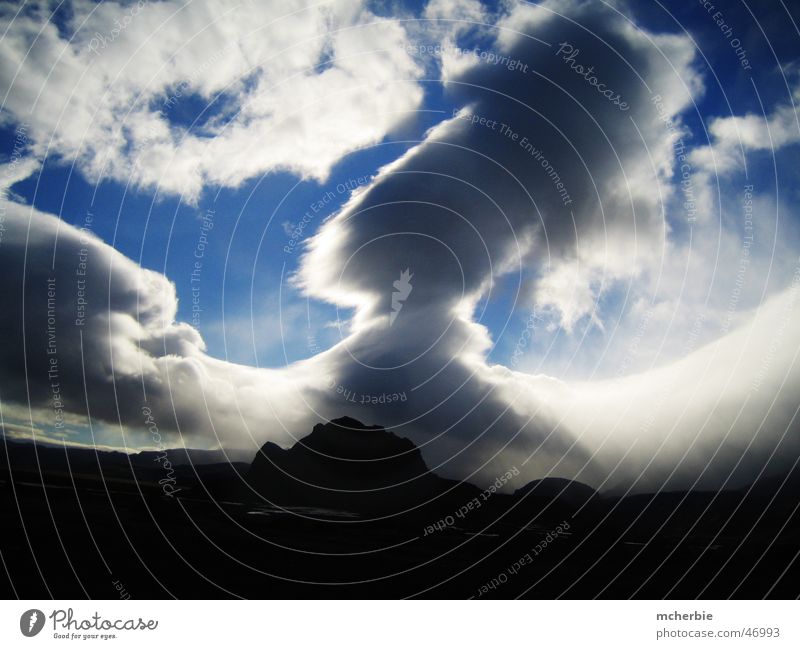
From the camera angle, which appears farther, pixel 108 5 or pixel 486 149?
pixel 486 149

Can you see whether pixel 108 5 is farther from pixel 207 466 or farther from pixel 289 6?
pixel 207 466

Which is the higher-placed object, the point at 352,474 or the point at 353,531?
the point at 352,474

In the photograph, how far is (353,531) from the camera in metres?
8.15

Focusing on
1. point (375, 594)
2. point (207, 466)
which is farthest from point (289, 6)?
point (375, 594)

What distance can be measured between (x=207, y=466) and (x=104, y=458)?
5.29ft

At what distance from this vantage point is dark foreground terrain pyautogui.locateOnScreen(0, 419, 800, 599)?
736 cm

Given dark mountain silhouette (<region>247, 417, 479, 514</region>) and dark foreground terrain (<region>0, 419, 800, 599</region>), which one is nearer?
dark foreground terrain (<region>0, 419, 800, 599</region>)

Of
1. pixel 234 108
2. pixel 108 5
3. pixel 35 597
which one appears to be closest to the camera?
Answer: pixel 35 597

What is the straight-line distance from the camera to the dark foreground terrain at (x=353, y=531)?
736 centimetres

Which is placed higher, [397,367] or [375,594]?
[397,367]

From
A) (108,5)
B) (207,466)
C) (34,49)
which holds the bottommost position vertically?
(207,466)

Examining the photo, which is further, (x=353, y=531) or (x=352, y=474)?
(x=352, y=474)

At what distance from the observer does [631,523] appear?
8.34 m

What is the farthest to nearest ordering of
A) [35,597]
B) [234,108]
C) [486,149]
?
[486,149] < [234,108] < [35,597]
